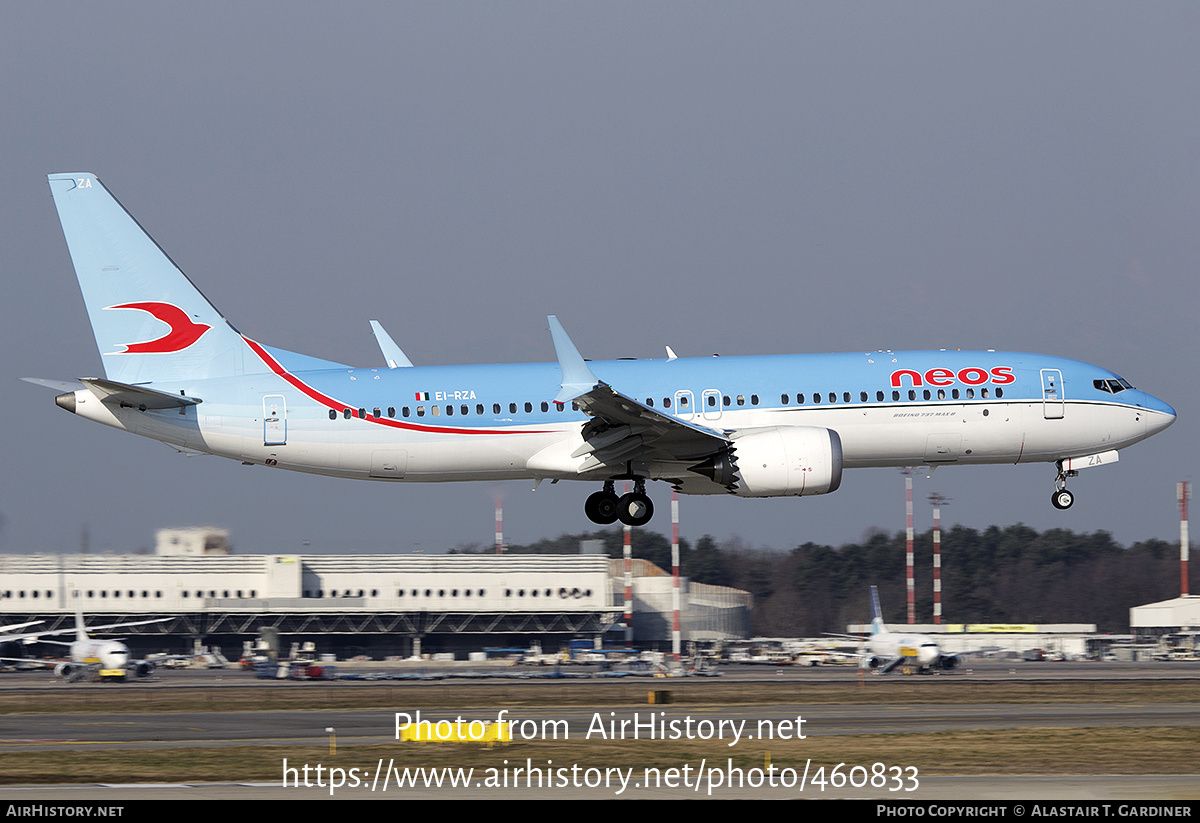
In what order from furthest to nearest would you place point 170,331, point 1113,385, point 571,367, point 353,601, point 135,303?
point 353,601
point 1113,385
point 135,303
point 170,331
point 571,367

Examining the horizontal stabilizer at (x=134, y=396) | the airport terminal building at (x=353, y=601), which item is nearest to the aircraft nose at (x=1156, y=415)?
the horizontal stabilizer at (x=134, y=396)

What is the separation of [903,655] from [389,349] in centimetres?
3342

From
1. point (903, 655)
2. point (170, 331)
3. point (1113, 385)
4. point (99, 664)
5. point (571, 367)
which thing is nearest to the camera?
point (571, 367)

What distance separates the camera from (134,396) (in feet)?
119

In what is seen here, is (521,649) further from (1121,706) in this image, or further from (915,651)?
(1121,706)

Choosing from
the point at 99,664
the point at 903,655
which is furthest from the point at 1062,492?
the point at 99,664

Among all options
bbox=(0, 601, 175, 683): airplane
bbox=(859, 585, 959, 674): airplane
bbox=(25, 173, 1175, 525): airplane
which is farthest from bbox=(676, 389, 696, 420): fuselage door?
bbox=(0, 601, 175, 683): airplane

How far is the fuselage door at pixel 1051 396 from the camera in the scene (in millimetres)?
38312

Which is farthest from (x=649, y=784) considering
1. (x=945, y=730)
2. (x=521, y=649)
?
(x=521, y=649)

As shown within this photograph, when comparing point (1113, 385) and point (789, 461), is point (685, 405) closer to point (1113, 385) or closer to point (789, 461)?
point (789, 461)

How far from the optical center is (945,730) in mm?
32406

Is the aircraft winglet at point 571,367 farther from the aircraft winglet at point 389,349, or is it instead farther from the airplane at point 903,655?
the airplane at point 903,655

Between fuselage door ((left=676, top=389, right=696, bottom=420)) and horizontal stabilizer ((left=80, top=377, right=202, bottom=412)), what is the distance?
42.2 feet
